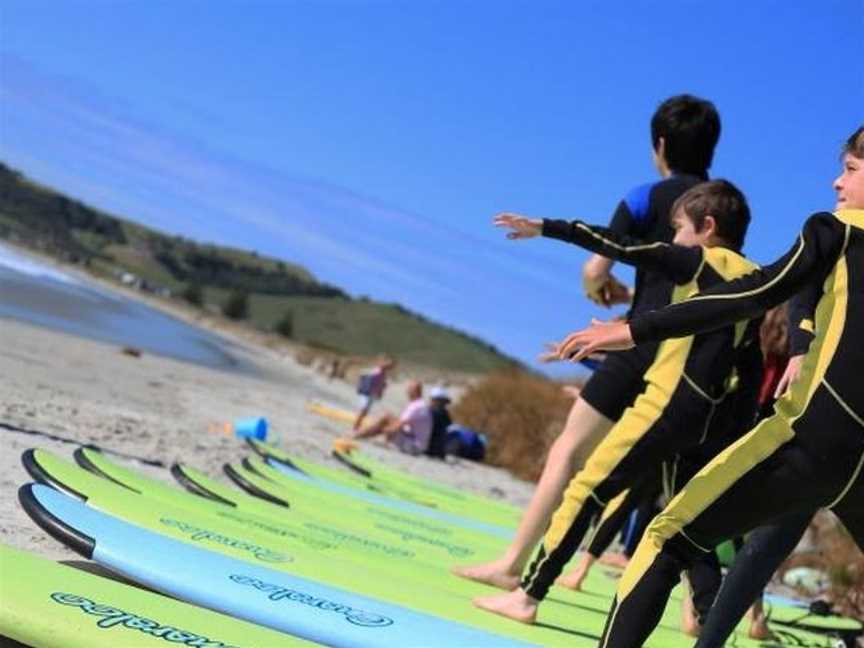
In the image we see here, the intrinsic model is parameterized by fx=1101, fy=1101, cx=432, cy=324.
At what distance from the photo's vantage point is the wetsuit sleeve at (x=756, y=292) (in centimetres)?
269

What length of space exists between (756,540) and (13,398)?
18.5 ft

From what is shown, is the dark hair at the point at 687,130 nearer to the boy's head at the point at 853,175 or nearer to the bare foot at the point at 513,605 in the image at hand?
the boy's head at the point at 853,175

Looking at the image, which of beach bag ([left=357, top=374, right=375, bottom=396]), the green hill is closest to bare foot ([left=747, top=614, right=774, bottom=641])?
beach bag ([left=357, top=374, right=375, bottom=396])

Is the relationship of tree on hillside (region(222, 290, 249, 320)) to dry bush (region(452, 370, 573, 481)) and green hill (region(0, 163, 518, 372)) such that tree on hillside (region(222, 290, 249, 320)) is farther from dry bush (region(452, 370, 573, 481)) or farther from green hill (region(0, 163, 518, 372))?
dry bush (region(452, 370, 573, 481))

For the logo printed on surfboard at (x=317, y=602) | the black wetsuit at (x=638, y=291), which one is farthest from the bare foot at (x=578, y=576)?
the logo printed on surfboard at (x=317, y=602)

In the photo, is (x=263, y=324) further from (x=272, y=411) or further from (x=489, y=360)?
(x=272, y=411)

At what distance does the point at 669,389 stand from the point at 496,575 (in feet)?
3.55

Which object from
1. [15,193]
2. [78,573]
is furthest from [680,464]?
[15,193]

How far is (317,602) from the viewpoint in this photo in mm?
3256

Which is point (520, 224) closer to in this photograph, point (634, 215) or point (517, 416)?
point (634, 215)

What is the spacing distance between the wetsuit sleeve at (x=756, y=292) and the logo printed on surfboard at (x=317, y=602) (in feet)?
3.74

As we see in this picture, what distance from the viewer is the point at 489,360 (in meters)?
83.8

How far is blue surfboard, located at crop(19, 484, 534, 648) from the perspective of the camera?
308 cm

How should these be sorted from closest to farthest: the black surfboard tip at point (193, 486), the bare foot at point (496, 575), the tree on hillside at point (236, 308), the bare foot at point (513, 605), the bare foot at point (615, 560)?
the bare foot at point (513, 605), the bare foot at point (496, 575), the black surfboard tip at point (193, 486), the bare foot at point (615, 560), the tree on hillside at point (236, 308)
